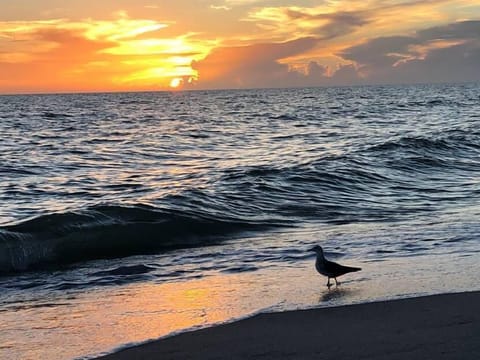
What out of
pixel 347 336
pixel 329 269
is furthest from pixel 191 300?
pixel 347 336

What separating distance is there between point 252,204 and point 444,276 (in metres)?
7.61

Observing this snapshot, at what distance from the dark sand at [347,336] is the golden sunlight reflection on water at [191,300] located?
37cm

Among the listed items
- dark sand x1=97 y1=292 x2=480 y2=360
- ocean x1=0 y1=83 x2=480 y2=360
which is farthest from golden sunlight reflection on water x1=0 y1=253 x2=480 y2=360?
dark sand x1=97 y1=292 x2=480 y2=360

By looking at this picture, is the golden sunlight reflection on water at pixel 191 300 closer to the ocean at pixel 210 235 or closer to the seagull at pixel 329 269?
the ocean at pixel 210 235

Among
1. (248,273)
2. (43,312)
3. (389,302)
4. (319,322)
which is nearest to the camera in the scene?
(319,322)

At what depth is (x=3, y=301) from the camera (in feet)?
25.2

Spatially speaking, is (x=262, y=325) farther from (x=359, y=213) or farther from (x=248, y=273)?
(x=359, y=213)

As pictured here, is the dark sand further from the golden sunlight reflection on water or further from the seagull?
the seagull

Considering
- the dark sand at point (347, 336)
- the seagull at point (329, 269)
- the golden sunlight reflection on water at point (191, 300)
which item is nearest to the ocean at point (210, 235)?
the golden sunlight reflection on water at point (191, 300)

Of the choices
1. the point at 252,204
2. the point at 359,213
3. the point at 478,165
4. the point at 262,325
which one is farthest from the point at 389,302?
the point at 478,165

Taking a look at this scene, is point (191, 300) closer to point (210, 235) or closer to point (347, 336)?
point (347, 336)

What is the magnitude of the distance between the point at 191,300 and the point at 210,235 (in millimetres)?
5034

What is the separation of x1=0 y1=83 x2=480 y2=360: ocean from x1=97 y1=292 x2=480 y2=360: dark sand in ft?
1.34

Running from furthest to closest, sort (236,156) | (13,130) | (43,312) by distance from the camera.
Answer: (13,130) → (236,156) → (43,312)
